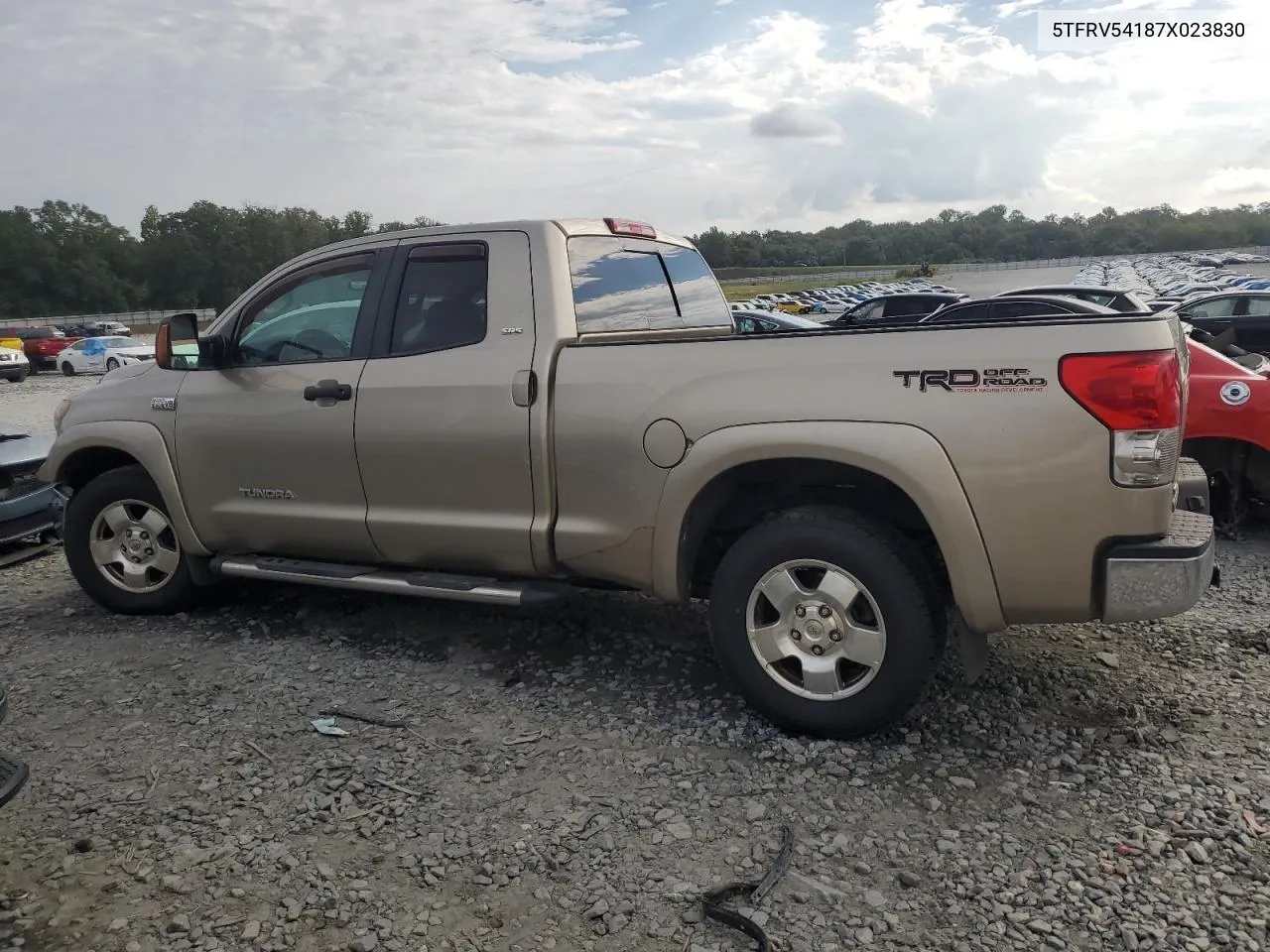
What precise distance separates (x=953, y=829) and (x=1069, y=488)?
114cm

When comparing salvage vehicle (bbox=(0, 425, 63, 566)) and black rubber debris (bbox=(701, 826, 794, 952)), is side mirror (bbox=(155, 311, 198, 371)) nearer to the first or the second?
salvage vehicle (bbox=(0, 425, 63, 566))

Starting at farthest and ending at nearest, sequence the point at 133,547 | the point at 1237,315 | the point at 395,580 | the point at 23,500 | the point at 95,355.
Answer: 1. the point at 95,355
2. the point at 1237,315
3. the point at 23,500
4. the point at 133,547
5. the point at 395,580

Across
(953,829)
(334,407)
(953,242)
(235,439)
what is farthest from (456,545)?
(953,242)

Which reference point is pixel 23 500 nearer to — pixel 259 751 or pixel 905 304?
pixel 259 751

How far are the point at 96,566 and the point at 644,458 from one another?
3.35 meters

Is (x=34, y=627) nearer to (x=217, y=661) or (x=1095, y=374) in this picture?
(x=217, y=661)

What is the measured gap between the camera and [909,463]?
3221 mm

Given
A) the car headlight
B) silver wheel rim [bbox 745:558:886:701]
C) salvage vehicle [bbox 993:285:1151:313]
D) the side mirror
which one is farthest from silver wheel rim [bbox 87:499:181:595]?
salvage vehicle [bbox 993:285:1151:313]

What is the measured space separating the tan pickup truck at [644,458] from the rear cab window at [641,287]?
16 mm

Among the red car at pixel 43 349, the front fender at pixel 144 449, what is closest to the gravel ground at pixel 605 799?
the front fender at pixel 144 449

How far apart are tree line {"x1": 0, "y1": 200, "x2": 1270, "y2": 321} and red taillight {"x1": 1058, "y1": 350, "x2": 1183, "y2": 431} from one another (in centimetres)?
6917

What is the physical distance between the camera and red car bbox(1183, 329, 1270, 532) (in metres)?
5.86

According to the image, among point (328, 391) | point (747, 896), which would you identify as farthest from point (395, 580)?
point (747, 896)

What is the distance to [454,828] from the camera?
3094 millimetres
